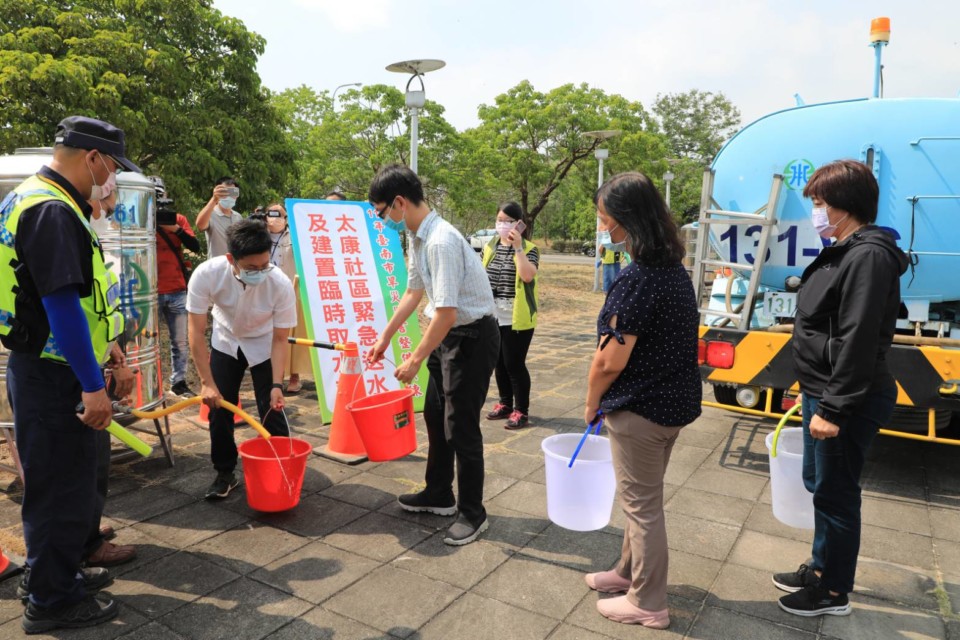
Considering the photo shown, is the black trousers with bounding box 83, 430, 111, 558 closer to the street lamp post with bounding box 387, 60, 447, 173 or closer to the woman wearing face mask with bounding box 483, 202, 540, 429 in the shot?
Answer: the woman wearing face mask with bounding box 483, 202, 540, 429

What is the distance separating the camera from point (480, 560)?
3066mm

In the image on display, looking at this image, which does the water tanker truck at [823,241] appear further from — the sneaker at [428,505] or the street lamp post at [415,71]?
the street lamp post at [415,71]

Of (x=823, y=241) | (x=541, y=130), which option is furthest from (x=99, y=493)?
(x=541, y=130)

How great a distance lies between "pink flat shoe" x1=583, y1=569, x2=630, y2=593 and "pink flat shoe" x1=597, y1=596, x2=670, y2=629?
0.15 metres

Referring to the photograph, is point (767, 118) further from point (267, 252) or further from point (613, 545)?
point (267, 252)

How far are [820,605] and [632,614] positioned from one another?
81 cm

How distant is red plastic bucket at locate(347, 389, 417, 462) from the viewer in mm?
3480

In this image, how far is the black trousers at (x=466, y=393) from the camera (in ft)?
10.5

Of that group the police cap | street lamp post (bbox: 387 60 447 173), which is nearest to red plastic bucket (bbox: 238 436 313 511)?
the police cap

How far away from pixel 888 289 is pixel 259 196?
314 inches

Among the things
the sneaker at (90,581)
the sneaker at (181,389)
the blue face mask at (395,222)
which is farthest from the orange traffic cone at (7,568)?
the sneaker at (181,389)

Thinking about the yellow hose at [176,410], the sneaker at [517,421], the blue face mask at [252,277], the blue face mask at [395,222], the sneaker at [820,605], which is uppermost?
the blue face mask at [395,222]

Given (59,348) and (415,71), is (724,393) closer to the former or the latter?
(59,348)

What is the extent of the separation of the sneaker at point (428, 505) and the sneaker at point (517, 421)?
1.65 metres
